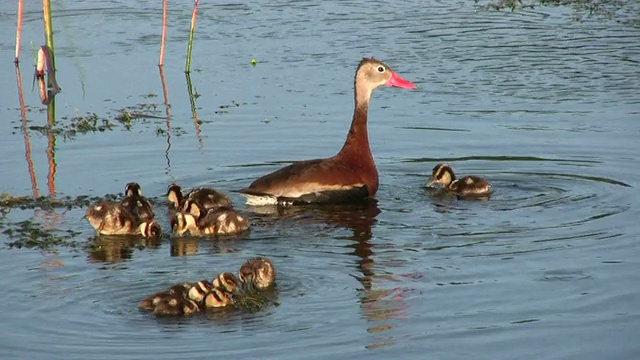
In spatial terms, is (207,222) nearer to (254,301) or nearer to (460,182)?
(254,301)

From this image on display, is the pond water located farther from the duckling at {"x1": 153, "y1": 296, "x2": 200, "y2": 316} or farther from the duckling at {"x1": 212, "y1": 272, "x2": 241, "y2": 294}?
the duckling at {"x1": 212, "y1": 272, "x2": 241, "y2": 294}

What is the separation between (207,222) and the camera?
11172mm

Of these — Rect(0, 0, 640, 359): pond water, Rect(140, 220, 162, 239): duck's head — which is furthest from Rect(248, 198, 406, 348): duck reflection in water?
Rect(140, 220, 162, 239): duck's head

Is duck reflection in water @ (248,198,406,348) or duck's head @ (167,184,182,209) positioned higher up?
duck's head @ (167,184,182,209)

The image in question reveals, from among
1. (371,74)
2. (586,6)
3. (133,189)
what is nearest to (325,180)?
(371,74)

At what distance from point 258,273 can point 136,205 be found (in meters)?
2.31

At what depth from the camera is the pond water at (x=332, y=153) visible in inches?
340

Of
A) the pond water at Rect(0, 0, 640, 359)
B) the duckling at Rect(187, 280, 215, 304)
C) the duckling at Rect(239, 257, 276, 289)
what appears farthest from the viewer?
the duckling at Rect(239, 257, 276, 289)

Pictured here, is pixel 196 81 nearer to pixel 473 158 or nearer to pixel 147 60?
pixel 147 60

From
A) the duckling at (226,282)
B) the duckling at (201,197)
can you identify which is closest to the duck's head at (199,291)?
the duckling at (226,282)

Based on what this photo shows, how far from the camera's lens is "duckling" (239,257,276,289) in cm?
941

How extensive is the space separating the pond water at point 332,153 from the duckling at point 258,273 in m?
0.16

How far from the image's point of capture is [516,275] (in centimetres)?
970

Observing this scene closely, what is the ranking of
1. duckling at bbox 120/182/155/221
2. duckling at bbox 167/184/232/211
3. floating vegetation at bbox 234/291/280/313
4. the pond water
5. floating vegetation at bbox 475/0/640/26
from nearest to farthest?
the pond water
floating vegetation at bbox 234/291/280/313
duckling at bbox 120/182/155/221
duckling at bbox 167/184/232/211
floating vegetation at bbox 475/0/640/26
